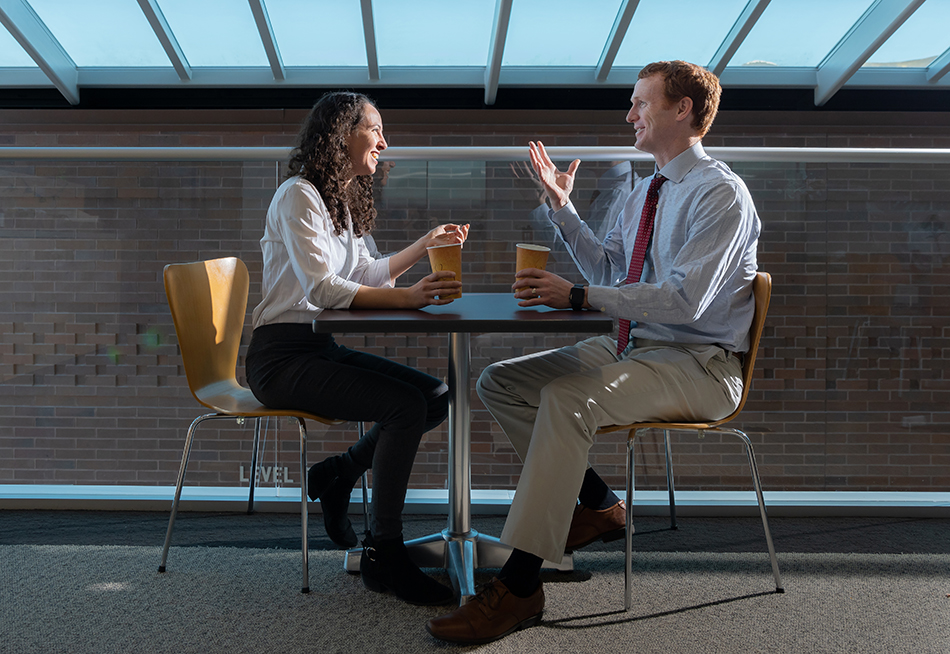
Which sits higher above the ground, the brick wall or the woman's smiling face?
the woman's smiling face

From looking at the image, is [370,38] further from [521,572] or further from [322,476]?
[521,572]

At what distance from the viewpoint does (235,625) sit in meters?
1.59

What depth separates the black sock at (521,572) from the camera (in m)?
1.53

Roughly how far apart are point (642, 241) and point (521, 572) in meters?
0.92

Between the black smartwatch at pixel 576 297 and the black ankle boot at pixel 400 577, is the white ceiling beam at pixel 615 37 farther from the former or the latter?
the black ankle boot at pixel 400 577

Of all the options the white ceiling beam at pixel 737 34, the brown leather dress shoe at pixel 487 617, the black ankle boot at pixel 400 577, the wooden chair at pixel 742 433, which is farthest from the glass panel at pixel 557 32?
the brown leather dress shoe at pixel 487 617

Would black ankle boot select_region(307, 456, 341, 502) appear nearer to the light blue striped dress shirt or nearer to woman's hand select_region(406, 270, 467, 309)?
woman's hand select_region(406, 270, 467, 309)

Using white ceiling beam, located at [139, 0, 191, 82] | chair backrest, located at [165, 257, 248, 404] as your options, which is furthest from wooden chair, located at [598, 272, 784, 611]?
white ceiling beam, located at [139, 0, 191, 82]

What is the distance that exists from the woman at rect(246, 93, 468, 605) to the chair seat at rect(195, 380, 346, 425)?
0.08ft

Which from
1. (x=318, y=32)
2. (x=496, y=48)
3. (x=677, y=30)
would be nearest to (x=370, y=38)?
(x=318, y=32)

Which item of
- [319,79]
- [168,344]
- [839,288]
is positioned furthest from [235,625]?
[319,79]

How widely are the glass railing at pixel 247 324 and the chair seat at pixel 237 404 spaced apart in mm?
524

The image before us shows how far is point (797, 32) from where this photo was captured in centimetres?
538

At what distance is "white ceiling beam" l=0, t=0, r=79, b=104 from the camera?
4.82m
